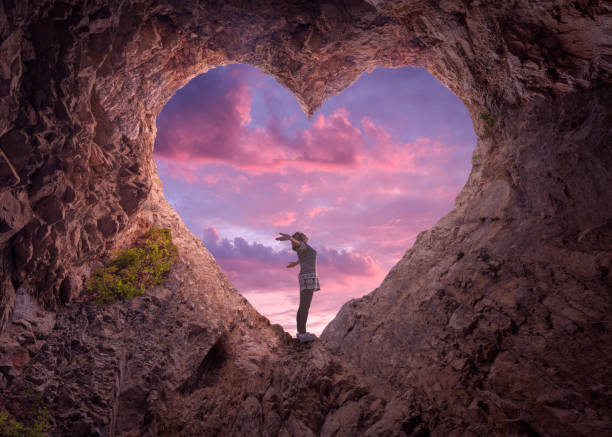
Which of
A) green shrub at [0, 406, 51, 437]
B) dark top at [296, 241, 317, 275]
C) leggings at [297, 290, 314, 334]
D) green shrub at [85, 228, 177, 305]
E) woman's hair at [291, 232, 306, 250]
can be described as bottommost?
green shrub at [0, 406, 51, 437]

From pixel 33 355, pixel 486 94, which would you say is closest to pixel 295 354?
pixel 33 355

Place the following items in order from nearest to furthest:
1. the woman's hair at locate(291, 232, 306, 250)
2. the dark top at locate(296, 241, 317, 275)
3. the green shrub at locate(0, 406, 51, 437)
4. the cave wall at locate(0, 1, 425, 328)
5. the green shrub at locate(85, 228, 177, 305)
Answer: the cave wall at locate(0, 1, 425, 328), the green shrub at locate(0, 406, 51, 437), the green shrub at locate(85, 228, 177, 305), the dark top at locate(296, 241, 317, 275), the woman's hair at locate(291, 232, 306, 250)

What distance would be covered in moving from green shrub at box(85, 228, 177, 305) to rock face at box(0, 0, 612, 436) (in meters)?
0.33

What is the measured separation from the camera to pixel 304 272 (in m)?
9.59

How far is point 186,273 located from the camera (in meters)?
8.62

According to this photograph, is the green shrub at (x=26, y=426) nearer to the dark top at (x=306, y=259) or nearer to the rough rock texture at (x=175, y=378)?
the rough rock texture at (x=175, y=378)

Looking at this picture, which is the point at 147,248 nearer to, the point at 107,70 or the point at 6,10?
the point at 107,70

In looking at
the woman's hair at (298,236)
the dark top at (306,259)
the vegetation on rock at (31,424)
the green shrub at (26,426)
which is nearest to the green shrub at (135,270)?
the vegetation on rock at (31,424)

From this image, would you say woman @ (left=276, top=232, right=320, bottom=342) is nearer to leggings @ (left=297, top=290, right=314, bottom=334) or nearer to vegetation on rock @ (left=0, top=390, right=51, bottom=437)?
leggings @ (left=297, top=290, right=314, bottom=334)

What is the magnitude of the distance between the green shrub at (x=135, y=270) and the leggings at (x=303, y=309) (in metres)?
4.07

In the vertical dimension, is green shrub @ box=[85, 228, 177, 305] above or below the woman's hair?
below

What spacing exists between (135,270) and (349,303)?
5.81m

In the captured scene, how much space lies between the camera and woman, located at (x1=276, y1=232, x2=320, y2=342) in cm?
935

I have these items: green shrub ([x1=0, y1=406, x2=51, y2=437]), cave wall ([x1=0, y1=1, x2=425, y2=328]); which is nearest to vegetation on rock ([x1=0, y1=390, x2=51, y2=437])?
green shrub ([x1=0, y1=406, x2=51, y2=437])
